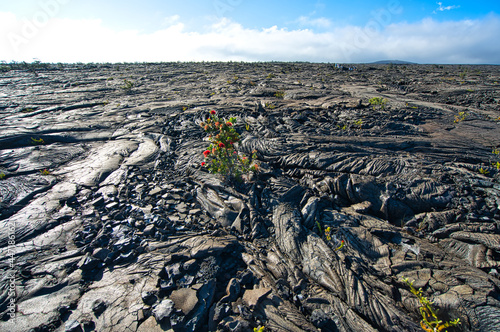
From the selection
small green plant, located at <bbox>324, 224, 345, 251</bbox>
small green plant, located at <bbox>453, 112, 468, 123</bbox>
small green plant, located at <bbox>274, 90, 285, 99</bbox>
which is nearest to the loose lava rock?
small green plant, located at <bbox>324, 224, 345, 251</bbox>

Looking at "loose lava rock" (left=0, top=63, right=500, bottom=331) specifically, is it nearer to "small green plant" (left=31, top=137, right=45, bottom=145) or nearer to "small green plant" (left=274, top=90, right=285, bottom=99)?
"small green plant" (left=31, top=137, right=45, bottom=145)

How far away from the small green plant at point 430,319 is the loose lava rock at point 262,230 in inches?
3.9

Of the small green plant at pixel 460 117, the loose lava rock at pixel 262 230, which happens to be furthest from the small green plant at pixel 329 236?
the small green plant at pixel 460 117

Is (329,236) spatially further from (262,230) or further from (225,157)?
(225,157)

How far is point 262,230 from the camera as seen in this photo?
4805 millimetres

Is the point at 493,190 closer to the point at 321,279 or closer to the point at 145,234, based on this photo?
the point at 321,279

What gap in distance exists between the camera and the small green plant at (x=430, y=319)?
9.49ft

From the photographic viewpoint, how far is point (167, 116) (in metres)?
12.0

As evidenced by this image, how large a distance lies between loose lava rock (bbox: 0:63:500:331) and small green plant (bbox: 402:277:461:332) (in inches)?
3.9

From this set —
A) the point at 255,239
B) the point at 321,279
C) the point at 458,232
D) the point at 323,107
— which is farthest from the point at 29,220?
the point at 323,107

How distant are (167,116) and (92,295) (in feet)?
32.8

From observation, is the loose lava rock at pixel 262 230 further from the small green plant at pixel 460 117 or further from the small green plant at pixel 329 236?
the small green plant at pixel 460 117

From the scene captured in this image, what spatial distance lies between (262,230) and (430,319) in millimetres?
2983

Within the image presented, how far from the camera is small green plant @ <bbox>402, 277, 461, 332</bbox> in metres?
2.89
